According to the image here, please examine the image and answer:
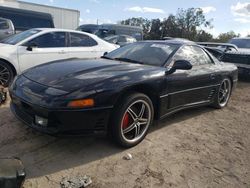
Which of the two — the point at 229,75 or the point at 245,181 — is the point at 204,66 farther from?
the point at 245,181

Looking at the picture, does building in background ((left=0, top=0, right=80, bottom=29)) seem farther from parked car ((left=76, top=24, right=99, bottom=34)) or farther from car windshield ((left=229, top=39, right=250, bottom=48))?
car windshield ((left=229, top=39, right=250, bottom=48))

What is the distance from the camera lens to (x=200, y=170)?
3.03m

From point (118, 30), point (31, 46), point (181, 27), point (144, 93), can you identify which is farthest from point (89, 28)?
point (181, 27)

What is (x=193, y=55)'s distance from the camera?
15.2 ft

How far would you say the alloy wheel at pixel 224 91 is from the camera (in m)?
5.42

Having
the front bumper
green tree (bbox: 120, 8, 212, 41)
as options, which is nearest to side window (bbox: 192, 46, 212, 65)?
the front bumper

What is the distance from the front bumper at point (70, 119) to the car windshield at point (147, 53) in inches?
54.9

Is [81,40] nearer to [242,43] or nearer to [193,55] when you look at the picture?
[193,55]

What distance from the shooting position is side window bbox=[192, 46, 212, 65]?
15.4 feet

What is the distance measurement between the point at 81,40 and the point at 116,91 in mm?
4158

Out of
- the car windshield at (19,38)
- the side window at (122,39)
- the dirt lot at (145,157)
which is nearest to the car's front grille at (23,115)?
the dirt lot at (145,157)

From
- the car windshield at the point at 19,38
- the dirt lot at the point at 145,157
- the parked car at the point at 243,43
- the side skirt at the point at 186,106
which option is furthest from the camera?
the parked car at the point at 243,43

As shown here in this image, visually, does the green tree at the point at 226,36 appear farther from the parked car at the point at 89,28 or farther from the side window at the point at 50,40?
the side window at the point at 50,40

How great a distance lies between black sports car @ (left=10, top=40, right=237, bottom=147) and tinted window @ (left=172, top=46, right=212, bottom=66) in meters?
0.02
